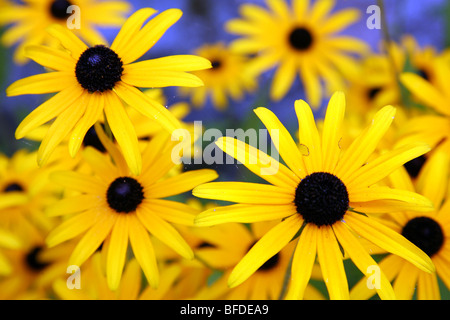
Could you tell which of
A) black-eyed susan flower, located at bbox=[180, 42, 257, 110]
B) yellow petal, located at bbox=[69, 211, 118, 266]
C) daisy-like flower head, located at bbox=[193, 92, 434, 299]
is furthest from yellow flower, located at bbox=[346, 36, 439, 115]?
yellow petal, located at bbox=[69, 211, 118, 266]

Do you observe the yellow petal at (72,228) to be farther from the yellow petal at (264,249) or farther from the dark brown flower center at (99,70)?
the yellow petal at (264,249)

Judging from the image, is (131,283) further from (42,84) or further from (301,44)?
(301,44)

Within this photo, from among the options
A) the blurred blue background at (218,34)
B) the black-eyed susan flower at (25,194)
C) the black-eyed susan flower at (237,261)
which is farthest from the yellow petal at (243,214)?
the blurred blue background at (218,34)

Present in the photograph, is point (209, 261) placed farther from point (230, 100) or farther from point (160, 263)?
point (230, 100)

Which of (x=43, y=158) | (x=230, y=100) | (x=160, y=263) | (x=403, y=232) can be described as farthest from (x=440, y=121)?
(x=230, y=100)

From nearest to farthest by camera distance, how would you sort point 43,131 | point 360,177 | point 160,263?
point 360,177
point 160,263
point 43,131
